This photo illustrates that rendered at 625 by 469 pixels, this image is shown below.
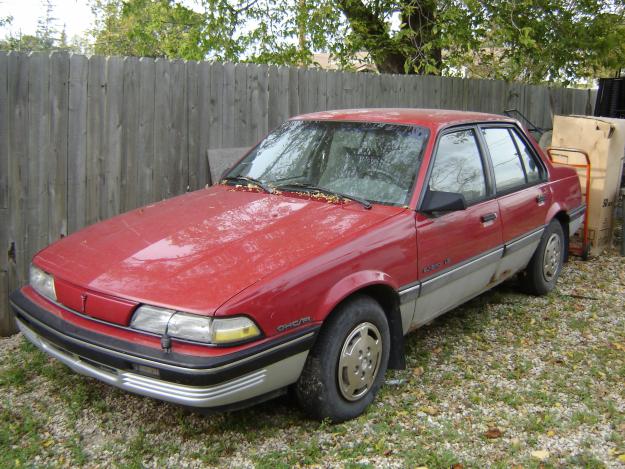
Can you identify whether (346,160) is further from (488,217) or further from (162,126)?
(162,126)

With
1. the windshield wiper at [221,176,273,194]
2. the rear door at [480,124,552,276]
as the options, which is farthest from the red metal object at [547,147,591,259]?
the windshield wiper at [221,176,273,194]

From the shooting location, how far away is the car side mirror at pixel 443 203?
4.01 metres

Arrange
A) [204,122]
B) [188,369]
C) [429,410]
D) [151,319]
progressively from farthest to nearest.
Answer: [204,122] → [429,410] → [151,319] → [188,369]

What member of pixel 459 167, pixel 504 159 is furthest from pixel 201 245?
pixel 504 159

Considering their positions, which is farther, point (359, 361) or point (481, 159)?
point (481, 159)

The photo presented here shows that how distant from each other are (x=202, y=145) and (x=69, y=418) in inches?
131

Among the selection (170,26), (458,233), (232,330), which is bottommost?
(232,330)

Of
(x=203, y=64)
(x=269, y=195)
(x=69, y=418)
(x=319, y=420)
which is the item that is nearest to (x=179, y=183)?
(x=203, y=64)

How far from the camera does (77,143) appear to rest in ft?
17.7

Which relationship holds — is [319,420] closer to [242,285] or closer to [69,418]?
[242,285]

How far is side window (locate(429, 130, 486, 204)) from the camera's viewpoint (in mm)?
4402

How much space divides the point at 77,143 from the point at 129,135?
0.51 m

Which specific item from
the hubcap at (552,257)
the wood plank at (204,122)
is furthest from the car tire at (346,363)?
the wood plank at (204,122)

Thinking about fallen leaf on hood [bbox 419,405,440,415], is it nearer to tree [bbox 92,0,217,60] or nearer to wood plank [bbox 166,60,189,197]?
wood plank [bbox 166,60,189,197]
